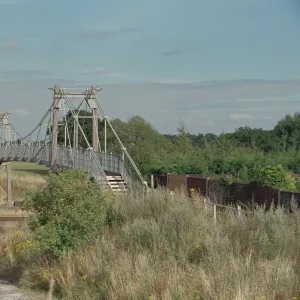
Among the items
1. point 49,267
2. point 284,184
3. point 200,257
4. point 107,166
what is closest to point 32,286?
point 49,267

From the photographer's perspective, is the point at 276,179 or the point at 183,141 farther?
the point at 183,141

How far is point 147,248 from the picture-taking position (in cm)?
1275

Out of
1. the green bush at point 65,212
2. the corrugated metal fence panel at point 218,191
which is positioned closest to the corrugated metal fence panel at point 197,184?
the corrugated metal fence panel at point 218,191

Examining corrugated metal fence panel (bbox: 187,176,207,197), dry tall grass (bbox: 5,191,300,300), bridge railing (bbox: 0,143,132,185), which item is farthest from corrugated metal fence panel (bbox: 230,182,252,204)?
dry tall grass (bbox: 5,191,300,300)

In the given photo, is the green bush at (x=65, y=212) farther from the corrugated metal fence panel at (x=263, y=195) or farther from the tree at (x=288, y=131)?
the tree at (x=288, y=131)

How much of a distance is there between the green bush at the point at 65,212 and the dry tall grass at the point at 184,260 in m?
0.35

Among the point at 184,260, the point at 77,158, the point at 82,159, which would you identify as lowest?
the point at 184,260

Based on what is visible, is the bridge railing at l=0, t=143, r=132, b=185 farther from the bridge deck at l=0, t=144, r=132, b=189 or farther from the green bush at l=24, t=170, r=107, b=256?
the green bush at l=24, t=170, r=107, b=256

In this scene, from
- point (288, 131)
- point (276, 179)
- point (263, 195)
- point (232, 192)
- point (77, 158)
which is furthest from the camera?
point (288, 131)

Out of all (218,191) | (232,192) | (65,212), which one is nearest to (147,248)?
(65,212)

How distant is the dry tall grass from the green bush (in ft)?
1.16

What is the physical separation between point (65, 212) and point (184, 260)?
13.0ft

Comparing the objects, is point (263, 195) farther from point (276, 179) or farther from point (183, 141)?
point (183, 141)

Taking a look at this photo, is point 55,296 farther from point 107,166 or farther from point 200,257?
point 107,166
